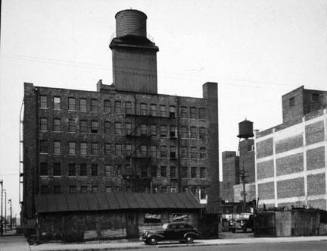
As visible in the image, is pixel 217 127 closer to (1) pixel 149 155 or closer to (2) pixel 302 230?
(1) pixel 149 155

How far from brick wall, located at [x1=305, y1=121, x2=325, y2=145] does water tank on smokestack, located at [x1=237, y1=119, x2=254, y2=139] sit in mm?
33006

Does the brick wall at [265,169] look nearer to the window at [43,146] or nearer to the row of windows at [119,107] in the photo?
the row of windows at [119,107]

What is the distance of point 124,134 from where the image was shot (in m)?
62.7

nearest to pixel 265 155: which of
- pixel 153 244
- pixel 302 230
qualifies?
pixel 302 230

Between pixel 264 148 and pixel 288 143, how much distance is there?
7.37 m

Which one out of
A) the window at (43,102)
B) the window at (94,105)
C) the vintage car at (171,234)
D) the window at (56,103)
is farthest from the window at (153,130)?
the vintage car at (171,234)

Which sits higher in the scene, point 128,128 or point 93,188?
point 128,128

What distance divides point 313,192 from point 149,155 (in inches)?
880

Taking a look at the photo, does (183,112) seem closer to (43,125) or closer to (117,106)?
(117,106)

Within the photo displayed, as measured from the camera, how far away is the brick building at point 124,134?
58562 millimetres

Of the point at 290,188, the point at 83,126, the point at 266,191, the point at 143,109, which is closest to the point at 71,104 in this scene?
the point at 83,126

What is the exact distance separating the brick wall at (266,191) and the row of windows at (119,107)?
1729 centimetres

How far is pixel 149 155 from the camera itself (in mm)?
63406

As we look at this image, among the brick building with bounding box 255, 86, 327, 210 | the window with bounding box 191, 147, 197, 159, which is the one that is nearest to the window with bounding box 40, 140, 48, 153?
the window with bounding box 191, 147, 197, 159
